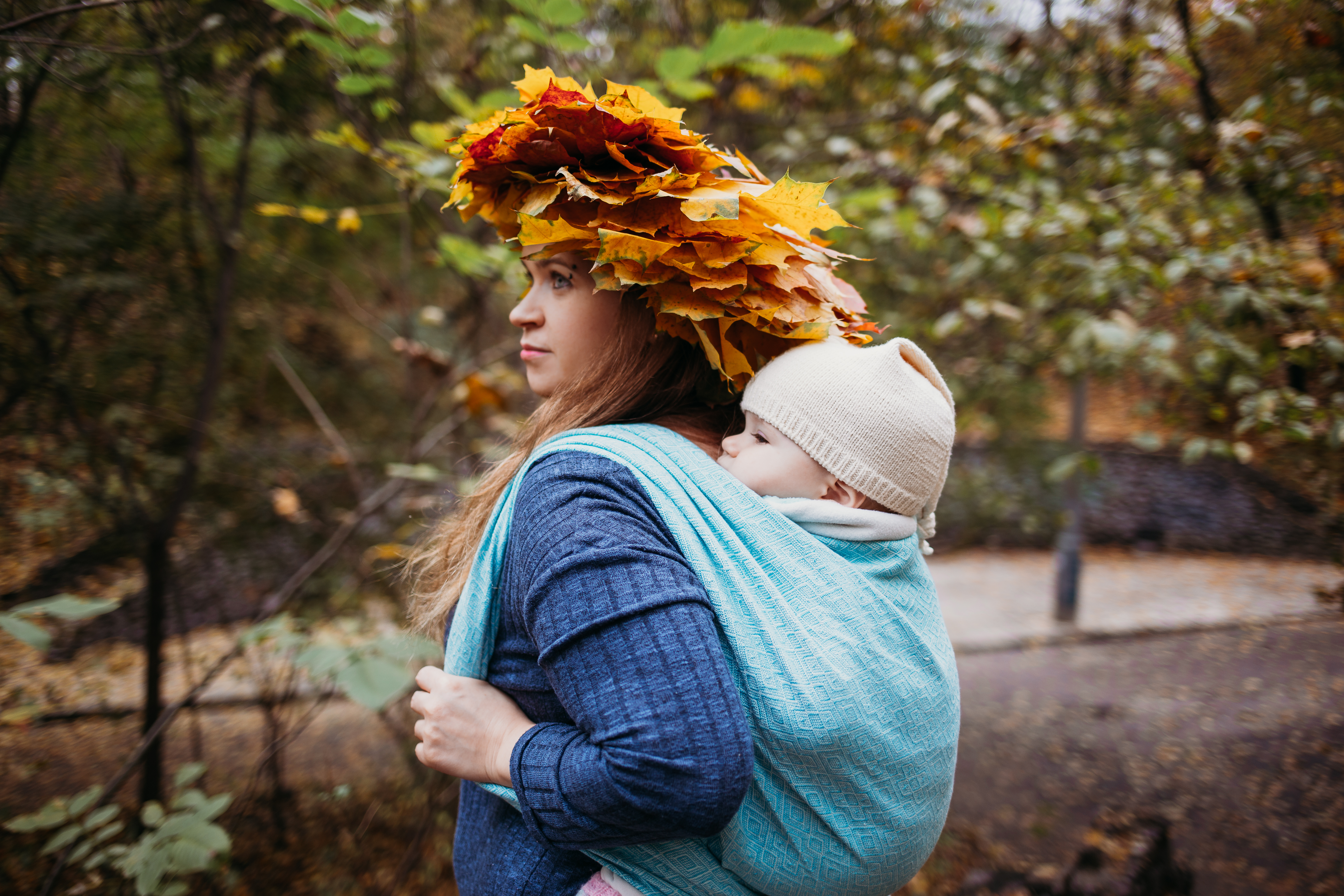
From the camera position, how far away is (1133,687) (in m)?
4.08

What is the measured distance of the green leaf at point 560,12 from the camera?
1.54 meters

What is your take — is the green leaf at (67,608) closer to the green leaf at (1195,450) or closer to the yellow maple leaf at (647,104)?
the yellow maple leaf at (647,104)

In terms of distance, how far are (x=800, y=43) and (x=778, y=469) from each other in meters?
1.14

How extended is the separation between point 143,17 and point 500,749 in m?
1.95

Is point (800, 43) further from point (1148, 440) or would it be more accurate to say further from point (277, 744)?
point (277, 744)

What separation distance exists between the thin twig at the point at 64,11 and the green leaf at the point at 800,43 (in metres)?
1.26

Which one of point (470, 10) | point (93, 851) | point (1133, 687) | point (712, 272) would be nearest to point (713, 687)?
point (712, 272)

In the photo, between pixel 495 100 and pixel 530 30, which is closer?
pixel 530 30

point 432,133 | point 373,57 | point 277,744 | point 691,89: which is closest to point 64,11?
point 373,57

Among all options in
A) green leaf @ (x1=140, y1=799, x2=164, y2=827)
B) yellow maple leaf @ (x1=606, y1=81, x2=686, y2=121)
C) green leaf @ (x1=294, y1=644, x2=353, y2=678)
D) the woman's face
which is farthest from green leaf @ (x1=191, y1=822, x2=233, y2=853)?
yellow maple leaf @ (x1=606, y1=81, x2=686, y2=121)

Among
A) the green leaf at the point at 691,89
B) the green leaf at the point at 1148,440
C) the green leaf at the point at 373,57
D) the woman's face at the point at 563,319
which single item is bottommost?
the green leaf at the point at 1148,440

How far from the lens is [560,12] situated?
1.55 meters

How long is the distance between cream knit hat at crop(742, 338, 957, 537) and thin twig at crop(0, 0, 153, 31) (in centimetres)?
129

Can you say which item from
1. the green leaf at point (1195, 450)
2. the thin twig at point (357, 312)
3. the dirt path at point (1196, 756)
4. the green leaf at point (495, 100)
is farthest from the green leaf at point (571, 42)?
the dirt path at point (1196, 756)
